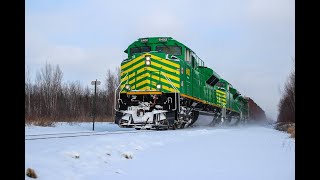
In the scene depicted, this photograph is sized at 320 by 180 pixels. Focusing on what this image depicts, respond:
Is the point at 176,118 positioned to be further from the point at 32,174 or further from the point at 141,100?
the point at 32,174

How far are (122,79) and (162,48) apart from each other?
2.28 metres

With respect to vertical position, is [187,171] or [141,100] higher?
[141,100]

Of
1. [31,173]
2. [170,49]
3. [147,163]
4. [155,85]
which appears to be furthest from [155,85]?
[31,173]

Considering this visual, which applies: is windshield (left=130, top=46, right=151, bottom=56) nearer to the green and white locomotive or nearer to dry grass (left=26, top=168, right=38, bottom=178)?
the green and white locomotive

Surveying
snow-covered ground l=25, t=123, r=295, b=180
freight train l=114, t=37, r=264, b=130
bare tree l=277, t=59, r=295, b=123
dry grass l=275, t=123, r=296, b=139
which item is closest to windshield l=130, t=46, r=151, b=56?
freight train l=114, t=37, r=264, b=130

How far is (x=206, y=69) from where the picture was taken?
20.3 metres

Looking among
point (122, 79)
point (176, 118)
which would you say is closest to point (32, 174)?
point (176, 118)

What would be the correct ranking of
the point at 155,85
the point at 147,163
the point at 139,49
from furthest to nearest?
1. the point at 139,49
2. the point at 155,85
3. the point at 147,163

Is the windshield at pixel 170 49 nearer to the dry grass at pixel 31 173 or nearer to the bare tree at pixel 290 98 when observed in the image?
the dry grass at pixel 31 173

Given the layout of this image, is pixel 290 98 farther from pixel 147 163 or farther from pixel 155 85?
pixel 147 163

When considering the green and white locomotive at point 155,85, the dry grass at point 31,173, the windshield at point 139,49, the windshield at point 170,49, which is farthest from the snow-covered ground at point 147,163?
the windshield at point 139,49

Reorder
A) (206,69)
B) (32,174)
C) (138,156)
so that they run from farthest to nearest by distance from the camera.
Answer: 1. (206,69)
2. (138,156)
3. (32,174)

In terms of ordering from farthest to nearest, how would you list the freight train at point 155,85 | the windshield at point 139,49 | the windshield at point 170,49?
1. the windshield at point 139,49
2. the windshield at point 170,49
3. the freight train at point 155,85
